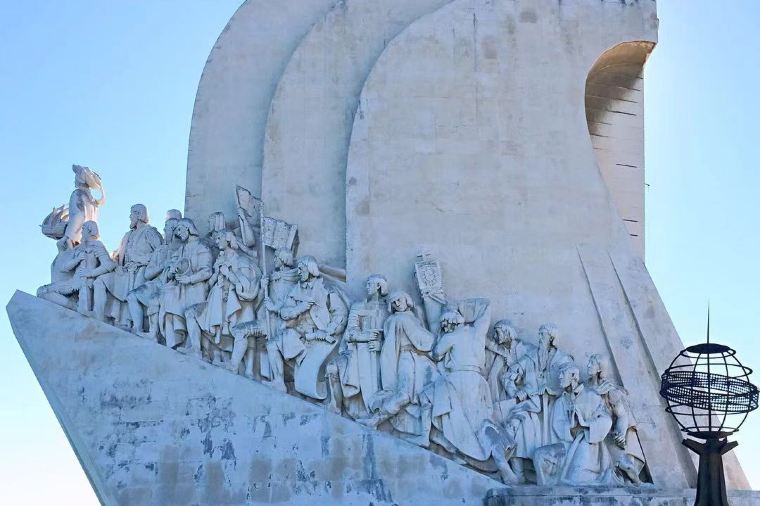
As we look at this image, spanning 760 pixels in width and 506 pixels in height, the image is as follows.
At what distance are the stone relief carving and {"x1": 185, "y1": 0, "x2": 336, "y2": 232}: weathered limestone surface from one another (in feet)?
2.10

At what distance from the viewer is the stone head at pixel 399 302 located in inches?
523

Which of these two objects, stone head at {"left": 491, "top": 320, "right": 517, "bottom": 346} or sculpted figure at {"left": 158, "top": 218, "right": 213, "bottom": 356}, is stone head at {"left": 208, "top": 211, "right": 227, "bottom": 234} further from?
stone head at {"left": 491, "top": 320, "right": 517, "bottom": 346}

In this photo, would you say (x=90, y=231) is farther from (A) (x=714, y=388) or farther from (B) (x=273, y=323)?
(A) (x=714, y=388)

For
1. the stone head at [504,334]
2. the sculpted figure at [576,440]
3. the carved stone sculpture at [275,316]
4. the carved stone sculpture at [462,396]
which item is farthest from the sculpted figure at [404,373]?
the sculpted figure at [576,440]

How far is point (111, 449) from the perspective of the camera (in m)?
12.9

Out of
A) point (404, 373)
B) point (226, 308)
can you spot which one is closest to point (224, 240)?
point (226, 308)

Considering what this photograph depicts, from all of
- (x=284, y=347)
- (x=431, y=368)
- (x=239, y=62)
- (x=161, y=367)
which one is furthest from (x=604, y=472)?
(x=239, y=62)

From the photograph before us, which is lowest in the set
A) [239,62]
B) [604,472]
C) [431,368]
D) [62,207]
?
[604,472]

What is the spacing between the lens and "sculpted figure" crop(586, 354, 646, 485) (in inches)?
508

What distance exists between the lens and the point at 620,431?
42.4 ft

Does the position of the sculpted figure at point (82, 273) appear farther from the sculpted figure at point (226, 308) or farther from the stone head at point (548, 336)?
the stone head at point (548, 336)

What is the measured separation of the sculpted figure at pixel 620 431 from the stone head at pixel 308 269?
2754 millimetres

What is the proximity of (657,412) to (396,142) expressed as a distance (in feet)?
12.3

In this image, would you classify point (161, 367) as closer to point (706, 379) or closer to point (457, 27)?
point (457, 27)
